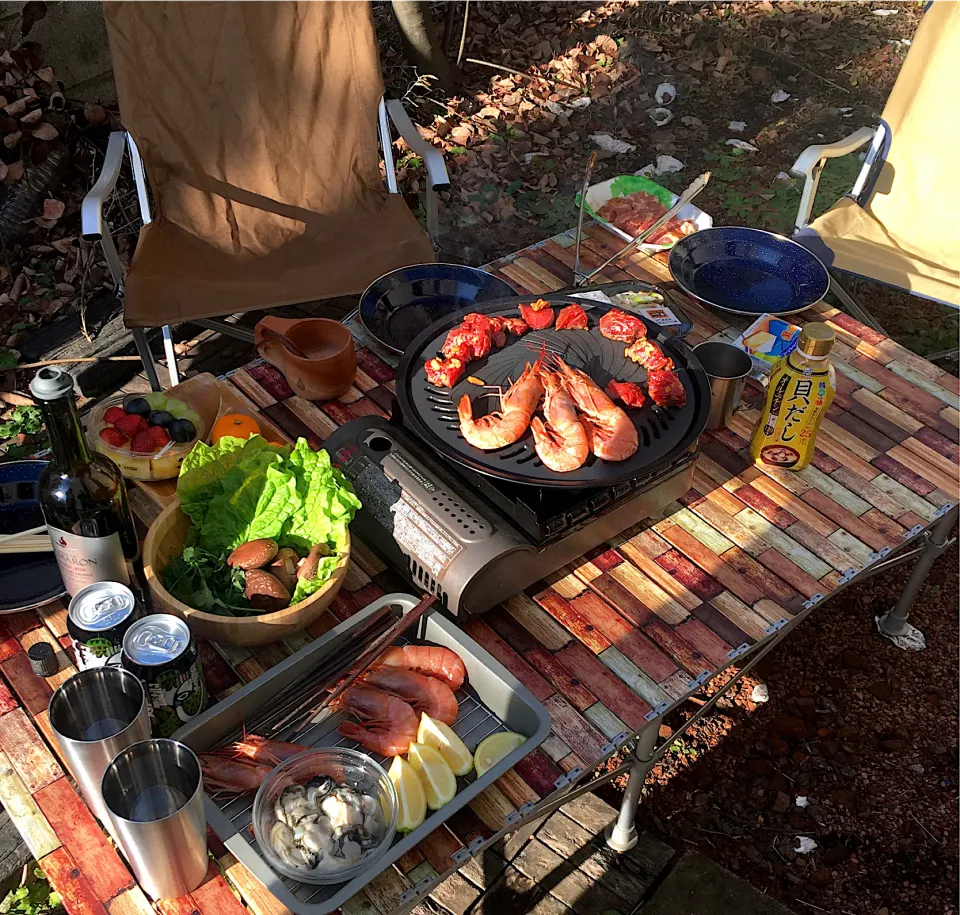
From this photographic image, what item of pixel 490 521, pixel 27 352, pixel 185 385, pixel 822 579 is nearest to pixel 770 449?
pixel 822 579

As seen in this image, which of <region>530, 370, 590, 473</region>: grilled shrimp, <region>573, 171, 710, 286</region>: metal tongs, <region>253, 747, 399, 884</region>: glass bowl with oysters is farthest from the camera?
<region>573, 171, 710, 286</region>: metal tongs

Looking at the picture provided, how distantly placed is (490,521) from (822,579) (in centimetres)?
87

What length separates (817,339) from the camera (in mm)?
2264

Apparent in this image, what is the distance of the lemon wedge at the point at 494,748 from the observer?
1.82m

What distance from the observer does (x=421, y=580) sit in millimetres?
2129

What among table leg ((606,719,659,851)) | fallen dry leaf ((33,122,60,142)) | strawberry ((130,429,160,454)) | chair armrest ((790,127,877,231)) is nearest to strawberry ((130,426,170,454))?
strawberry ((130,429,160,454))

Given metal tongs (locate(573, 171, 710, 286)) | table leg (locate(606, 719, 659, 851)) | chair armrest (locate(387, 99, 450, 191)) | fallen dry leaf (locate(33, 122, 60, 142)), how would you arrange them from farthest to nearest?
fallen dry leaf (locate(33, 122, 60, 142)) → chair armrest (locate(387, 99, 450, 191)) → metal tongs (locate(573, 171, 710, 286)) → table leg (locate(606, 719, 659, 851))

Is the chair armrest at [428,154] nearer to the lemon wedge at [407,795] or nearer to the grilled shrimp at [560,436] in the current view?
the grilled shrimp at [560,436]

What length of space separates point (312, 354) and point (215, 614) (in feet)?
3.42

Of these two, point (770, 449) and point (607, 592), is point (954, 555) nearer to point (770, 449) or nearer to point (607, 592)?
point (770, 449)

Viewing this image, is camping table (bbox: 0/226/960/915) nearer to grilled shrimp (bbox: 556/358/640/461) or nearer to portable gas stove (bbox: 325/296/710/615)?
portable gas stove (bbox: 325/296/710/615)

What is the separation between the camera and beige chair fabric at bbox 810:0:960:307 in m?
3.70

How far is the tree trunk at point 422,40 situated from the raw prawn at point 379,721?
179 inches

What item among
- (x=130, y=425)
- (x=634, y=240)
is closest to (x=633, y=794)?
(x=130, y=425)
